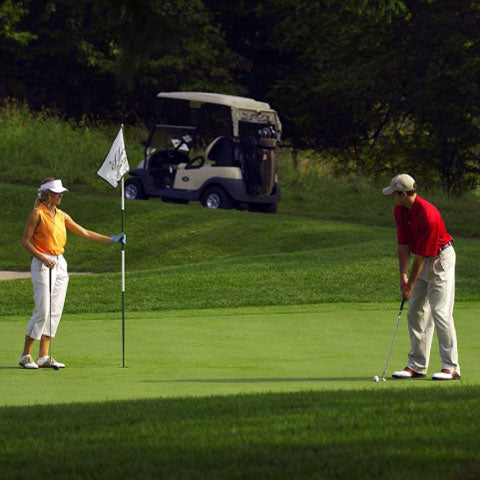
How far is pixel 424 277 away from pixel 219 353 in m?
2.27

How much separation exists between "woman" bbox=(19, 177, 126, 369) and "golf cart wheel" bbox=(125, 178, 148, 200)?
18.7 meters

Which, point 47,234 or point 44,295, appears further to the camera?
point 44,295

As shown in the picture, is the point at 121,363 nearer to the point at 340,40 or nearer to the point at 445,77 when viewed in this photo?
the point at 445,77

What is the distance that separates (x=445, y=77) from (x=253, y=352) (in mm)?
23625

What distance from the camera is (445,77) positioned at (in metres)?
33.2

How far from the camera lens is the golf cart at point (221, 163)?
27.2 metres

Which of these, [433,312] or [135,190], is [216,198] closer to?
[135,190]

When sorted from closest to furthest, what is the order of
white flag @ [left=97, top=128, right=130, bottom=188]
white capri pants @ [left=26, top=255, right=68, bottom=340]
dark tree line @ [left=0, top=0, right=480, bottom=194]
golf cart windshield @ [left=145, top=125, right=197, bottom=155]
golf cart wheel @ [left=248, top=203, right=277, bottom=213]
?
white capri pants @ [left=26, top=255, right=68, bottom=340], white flag @ [left=97, top=128, right=130, bottom=188], golf cart windshield @ [left=145, top=125, right=197, bottom=155], golf cart wheel @ [left=248, top=203, right=277, bottom=213], dark tree line @ [left=0, top=0, right=480, bottom=194]

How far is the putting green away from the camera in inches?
360

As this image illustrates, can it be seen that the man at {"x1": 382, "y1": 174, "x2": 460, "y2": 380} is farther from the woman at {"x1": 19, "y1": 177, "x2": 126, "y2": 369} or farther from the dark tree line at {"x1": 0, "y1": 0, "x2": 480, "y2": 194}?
the dark tree line at {"x1": 0, "y1": 0, "x2": 480, "y2": 194}

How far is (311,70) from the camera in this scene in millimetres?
44375

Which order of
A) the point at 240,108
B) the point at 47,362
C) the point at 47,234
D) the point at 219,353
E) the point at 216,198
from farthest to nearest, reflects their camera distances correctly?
the point at 216,198 < the point at 240,108 < the point at 219,353 < the point at 47,234 < the point at 47,362

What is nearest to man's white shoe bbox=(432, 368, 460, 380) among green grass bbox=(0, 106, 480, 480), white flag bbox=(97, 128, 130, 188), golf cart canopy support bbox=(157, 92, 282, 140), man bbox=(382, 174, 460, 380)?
man bbox=(382, 174, 460, 380)

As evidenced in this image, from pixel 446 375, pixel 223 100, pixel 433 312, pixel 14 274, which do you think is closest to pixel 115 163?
pixel 433 312
